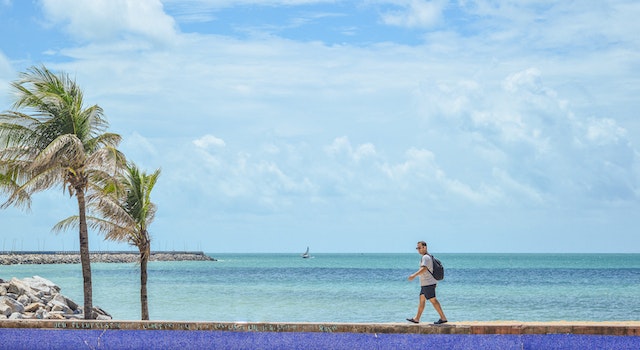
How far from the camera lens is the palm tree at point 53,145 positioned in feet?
74.2

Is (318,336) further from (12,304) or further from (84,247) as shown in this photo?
(12,304)

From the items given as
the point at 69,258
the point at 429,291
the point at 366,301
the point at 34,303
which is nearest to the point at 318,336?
the point at 429,291

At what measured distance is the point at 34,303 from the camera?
29.2m

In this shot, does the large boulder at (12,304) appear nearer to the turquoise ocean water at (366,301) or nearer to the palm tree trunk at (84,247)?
the palm tree trunk at (84,247)

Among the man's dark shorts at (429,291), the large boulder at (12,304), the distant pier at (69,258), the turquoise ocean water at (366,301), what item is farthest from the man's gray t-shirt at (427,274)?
the distant pier at (69,258)

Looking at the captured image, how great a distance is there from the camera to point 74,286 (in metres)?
74.2

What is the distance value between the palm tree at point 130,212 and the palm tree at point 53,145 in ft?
4.77

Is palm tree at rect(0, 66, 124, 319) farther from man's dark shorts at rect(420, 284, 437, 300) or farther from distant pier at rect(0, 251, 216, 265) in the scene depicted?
distant pier at rect(0, 251, 216, 265)

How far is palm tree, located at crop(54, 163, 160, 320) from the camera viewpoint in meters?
25.5

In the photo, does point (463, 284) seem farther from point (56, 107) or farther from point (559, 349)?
point (559, 349)

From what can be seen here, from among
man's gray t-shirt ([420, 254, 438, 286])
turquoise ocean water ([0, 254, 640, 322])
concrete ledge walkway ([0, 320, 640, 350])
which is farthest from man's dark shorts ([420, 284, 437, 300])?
turquoise ocean water ([0, 254, 640, 322])

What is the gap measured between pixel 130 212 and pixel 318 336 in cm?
1376

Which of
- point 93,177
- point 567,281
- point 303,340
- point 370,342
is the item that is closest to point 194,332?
point 303,340

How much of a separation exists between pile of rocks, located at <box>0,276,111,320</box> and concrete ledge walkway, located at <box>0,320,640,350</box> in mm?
11772
